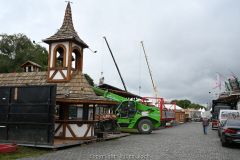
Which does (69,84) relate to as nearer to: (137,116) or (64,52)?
(64,52)

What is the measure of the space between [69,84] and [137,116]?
7704mm

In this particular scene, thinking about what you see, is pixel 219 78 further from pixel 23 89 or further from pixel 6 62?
pixel 23 89

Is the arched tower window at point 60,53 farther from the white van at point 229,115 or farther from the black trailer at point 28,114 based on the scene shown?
the white van at point 229,115

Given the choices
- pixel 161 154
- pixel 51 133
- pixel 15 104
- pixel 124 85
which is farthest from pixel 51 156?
pixel 124 85

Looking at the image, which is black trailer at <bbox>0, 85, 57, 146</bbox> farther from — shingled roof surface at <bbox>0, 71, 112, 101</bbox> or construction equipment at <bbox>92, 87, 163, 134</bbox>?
construction equipment at <bbox>92, 87, 163, 134</bbox>

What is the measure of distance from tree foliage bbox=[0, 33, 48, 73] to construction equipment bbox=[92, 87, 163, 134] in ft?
87.2

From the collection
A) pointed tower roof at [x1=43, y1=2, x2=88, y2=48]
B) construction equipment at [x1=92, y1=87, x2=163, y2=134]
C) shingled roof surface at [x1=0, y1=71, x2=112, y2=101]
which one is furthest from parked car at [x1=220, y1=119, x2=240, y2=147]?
pointed tower roof at [x1=43, y1=2, x2=88, y2=48]

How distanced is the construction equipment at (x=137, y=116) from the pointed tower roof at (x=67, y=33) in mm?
6541

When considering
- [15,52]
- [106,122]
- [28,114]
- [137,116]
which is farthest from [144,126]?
[15,52]

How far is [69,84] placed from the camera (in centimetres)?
1273

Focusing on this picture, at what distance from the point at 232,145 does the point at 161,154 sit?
5.24 meters

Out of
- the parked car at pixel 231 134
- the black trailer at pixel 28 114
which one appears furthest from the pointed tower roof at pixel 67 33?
the parked car at pixel 231 134

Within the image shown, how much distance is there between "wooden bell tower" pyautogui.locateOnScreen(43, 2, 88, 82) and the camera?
13.3 metres

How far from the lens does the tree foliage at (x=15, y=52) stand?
40331 millimetres
